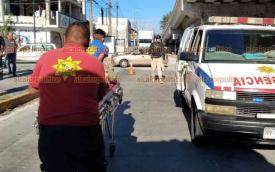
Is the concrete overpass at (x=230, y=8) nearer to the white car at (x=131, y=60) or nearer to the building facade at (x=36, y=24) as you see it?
the white car at (x=131, y=60)

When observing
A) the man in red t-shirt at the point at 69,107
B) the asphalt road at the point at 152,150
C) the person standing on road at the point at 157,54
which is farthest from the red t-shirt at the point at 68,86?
the person standing on road at the point at 157,54

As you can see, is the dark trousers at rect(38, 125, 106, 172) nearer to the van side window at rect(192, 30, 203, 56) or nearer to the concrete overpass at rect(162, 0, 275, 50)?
the van side window at rect(192, 30, 203, 56)

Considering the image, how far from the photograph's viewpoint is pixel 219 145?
23.1ft

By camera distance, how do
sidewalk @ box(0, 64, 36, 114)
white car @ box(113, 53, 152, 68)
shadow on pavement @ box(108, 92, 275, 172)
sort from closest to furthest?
shadow on pavement @ box(108, 92, 275, 172), sidewalk @ box(0, 64, 36, 114), white car @ box(113, 53, 152, 68)

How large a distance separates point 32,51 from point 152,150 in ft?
85.4

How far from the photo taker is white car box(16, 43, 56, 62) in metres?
31.1

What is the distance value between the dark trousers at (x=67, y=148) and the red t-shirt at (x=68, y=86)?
0.06 m

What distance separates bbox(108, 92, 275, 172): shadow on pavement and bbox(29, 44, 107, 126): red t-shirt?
2424 millimetres

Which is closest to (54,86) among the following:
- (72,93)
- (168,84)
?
(72,93)

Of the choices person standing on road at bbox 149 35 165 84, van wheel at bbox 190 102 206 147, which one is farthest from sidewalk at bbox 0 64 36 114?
person standing on road at bbox 149 35 165 84

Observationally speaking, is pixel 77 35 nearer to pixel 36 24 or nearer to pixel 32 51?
pixel 32 51

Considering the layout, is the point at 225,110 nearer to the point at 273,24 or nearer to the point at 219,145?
the point at 219,145

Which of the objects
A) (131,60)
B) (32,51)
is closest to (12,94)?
(131,60)

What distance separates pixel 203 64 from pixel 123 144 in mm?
1800
